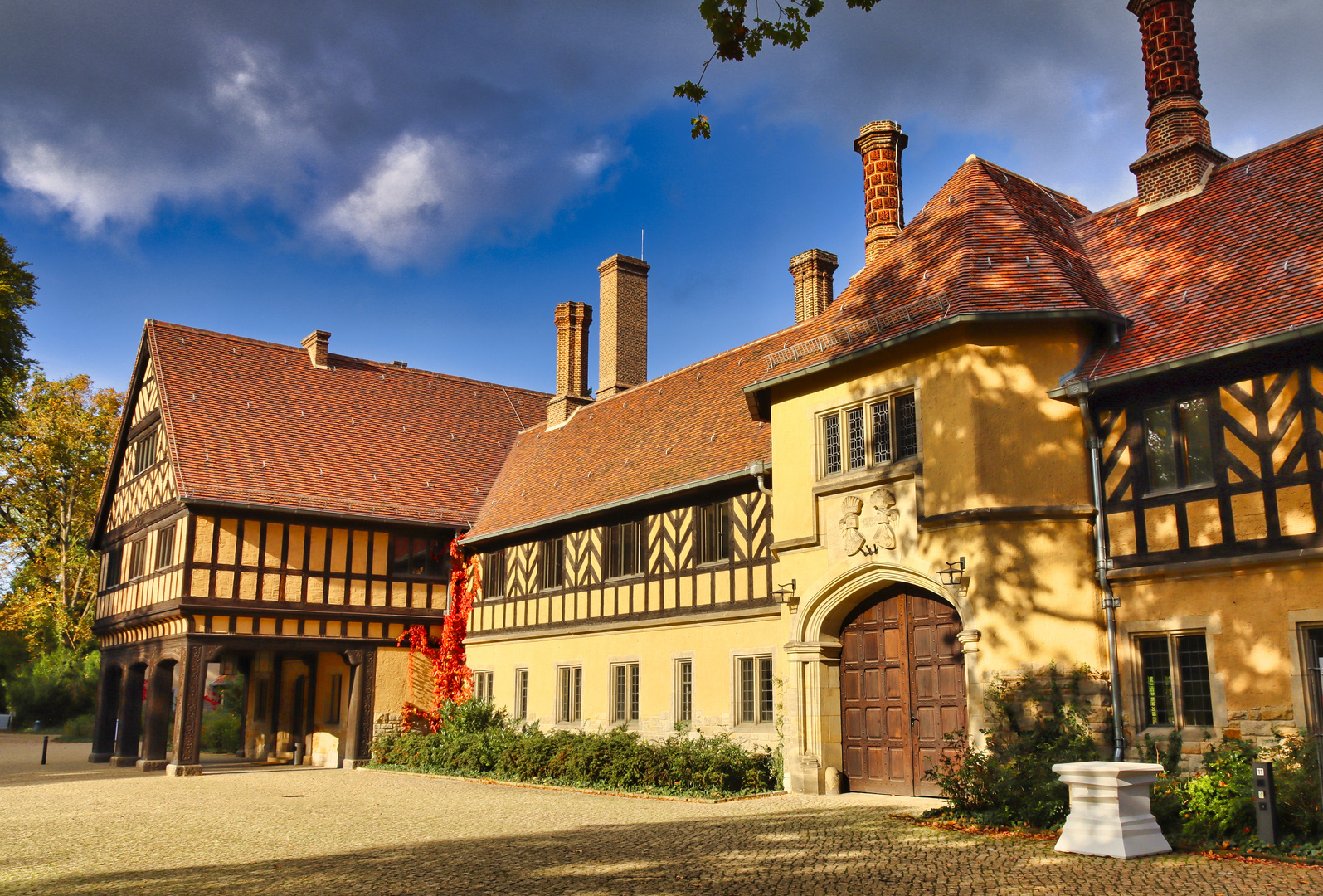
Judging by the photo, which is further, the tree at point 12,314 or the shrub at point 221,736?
the shrub at point 221,736

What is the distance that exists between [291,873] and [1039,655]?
793 cm

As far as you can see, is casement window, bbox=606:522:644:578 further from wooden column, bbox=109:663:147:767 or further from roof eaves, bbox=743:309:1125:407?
wooden column, bbox=109:663:147:767

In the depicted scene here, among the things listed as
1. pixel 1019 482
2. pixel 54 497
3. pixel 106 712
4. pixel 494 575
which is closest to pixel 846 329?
pixel 1019 482

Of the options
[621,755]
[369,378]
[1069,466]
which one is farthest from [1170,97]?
[369,378]

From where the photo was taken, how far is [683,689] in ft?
60.5

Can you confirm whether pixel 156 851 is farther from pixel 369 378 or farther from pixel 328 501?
pixel 369 378

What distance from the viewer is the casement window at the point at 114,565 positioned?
2672 cm

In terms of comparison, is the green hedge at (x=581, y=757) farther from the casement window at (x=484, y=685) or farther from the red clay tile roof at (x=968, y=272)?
the red clay tile roof at (x=968, y=272)

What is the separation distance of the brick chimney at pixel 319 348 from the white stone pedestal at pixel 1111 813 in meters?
22.9

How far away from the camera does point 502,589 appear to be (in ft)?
78.5

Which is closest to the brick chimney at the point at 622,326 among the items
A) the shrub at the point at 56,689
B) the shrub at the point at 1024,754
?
the shrub at the point at 1024,754

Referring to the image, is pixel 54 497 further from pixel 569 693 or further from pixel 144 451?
pixel 569 693

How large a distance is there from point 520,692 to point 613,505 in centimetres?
541

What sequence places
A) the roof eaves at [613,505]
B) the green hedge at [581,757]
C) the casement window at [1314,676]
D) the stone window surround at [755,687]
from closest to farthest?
the casement window at [1314,676] → the green hedge at [581,757] → the stone window surround at [755,687] → the roof eaves at [613,505]
